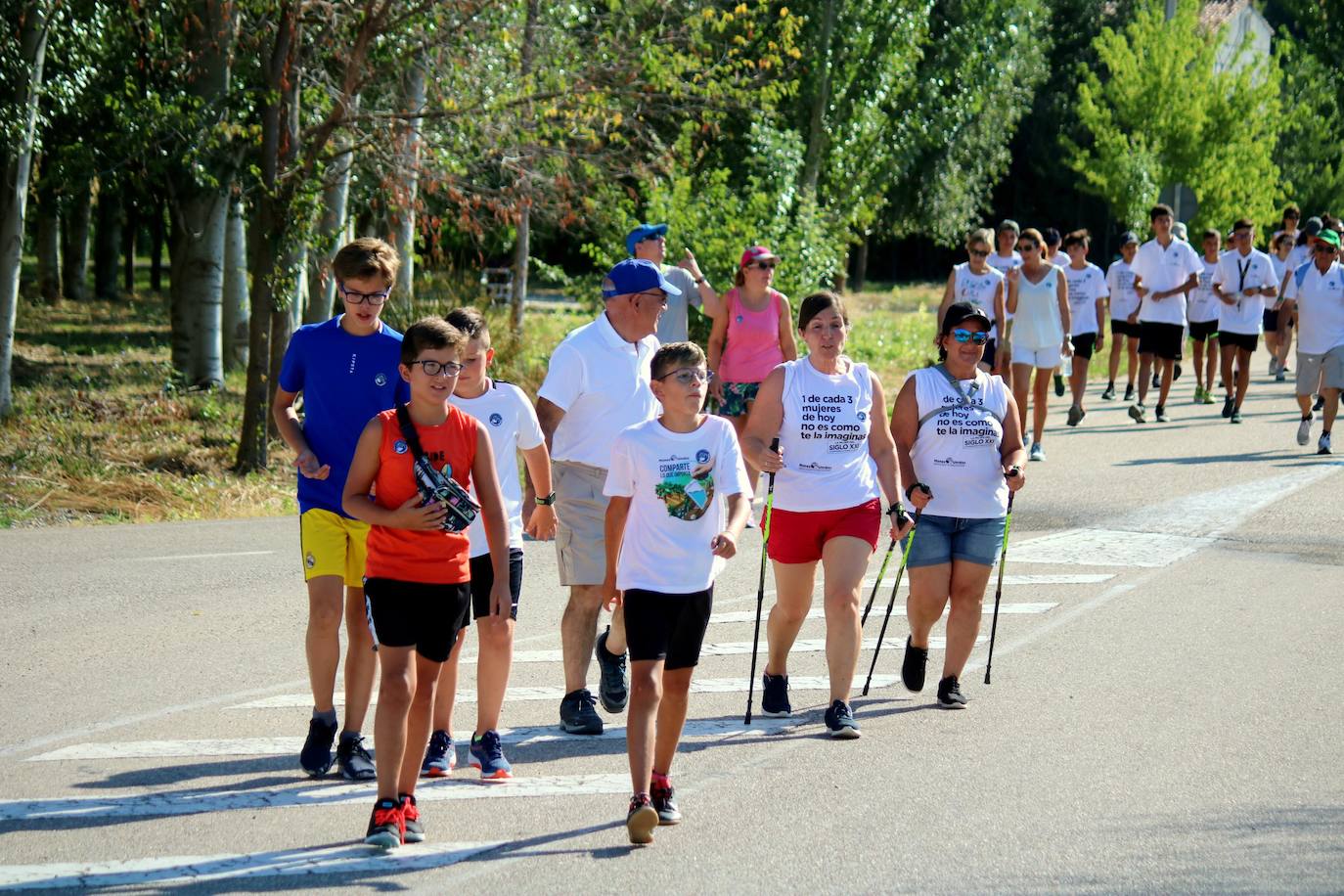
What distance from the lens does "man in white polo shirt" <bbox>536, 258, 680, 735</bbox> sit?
6.93m

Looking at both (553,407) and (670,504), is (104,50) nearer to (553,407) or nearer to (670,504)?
(553,407)

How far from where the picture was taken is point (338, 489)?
20.5 ft

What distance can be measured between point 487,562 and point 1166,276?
13.6 m

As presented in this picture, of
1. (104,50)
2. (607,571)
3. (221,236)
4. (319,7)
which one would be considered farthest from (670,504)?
(221,236)

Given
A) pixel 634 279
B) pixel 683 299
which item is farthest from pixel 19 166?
pixel 634 279

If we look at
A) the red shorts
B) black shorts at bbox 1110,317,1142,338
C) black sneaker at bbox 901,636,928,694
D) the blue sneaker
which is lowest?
the blue sneaker

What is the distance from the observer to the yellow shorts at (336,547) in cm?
624

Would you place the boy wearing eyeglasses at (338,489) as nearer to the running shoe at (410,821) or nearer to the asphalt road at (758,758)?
the asphalt road at (758,758)

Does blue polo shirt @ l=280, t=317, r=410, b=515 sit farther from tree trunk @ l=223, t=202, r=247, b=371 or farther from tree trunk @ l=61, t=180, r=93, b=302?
tree trunk @ l=61, t=180, r=93, b=302

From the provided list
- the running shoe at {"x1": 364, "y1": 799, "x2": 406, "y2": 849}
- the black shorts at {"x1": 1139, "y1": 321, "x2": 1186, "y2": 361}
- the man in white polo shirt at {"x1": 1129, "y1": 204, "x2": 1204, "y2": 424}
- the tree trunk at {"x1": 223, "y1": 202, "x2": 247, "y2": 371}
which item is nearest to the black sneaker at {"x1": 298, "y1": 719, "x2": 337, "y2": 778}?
the running shoe at {"x1": 364, "y1": 799, "x2": 406, "y2": 849}

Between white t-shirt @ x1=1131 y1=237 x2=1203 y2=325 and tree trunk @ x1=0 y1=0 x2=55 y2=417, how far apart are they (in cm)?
1179

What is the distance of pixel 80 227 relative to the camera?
135 feet

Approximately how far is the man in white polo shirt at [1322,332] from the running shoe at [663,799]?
11412 millimetres

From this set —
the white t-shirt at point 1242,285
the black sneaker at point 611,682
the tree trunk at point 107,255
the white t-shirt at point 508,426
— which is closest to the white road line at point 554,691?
the black sneaker at point 611,682
